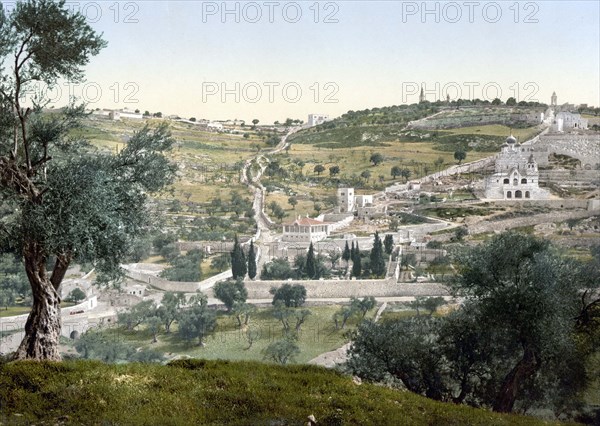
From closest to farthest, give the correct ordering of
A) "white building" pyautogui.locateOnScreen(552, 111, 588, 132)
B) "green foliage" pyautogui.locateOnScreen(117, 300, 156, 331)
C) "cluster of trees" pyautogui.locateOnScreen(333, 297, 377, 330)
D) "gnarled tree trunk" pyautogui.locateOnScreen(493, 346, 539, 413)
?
"gnarled tree trunk" pyautogui.locateOnScreen(493, 346, 539, 413), "green foliage" pyautogui.locateOnScreen(117, 300, 156, 331), "cluster of trees" pyautogui.locateOnScreen(333, 297, 377, 330), "white building" pyautogui.locateOnScreen(552, 111, 588, 132)

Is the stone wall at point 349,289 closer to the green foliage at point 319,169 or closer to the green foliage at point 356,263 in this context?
the green foliage at point 356,263

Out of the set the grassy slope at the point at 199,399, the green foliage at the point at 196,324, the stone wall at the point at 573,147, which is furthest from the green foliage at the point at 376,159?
the grassy slope at the point at 199,399

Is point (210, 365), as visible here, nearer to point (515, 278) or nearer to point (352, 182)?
point (515, 278)

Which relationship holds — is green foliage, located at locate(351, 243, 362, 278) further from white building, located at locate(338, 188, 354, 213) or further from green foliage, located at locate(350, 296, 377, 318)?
white building, located at locate(338, 188, 354, 213)

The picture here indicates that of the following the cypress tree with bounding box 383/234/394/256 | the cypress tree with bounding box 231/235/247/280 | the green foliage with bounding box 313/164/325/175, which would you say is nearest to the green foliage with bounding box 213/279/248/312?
the cypress tree with bounding box 231/235/247/280

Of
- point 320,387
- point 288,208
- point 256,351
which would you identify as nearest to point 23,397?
point 320,387
